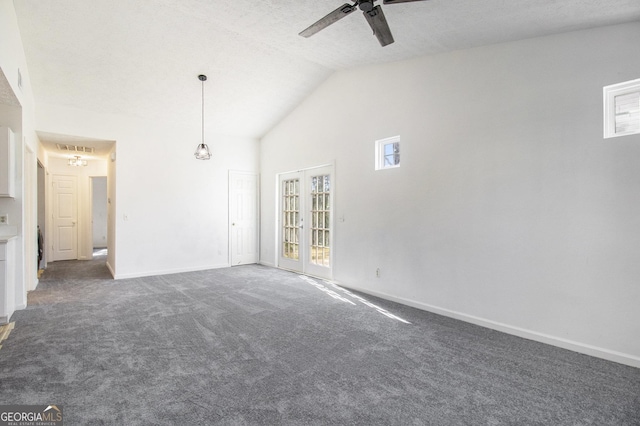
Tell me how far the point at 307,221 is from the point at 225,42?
3223mm

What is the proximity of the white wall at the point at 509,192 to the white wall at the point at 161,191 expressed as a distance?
131 inches

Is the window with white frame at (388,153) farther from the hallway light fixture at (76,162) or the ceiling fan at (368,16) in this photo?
the hallway light fixture at (76,162)

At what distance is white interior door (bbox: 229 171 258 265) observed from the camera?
704 cm

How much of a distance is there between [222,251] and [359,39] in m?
5.01

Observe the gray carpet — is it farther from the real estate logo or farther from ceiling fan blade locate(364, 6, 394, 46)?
ceiling fan blade locate(364, 6, 394, 46)

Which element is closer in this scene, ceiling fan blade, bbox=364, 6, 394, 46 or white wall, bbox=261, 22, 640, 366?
ceiling fan blade, bbox=364, 6, 394, 46

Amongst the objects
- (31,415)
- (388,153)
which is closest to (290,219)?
(388,153)

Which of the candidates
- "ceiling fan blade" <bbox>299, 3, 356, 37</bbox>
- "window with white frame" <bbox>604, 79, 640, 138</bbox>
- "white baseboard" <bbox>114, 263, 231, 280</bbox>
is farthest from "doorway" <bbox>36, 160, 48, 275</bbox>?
"window with white frame" <bbox>604, 79, 640, 138</bbox>

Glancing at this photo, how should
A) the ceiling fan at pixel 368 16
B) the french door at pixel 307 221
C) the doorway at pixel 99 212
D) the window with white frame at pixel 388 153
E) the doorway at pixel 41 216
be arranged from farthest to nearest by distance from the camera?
the doorway at pixel 99 212, the doorway at pixel 41 216, the french door at pixel 307 221, the window with white frame at pixel 388 153, the ceiling fan at pixel 368 16

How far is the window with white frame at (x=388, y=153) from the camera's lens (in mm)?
4434

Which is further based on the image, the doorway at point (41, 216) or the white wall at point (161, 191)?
the doorway at point (41, 216)

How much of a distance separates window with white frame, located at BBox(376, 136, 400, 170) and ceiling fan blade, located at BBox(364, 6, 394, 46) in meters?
1.71

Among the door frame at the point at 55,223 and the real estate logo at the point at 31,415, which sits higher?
the door frame at the point at 55,223

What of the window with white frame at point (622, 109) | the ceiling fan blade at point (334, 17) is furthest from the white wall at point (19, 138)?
the window with white frame at point (622, 109)
